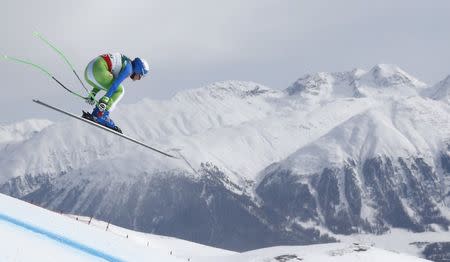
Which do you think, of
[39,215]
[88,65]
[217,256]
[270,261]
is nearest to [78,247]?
[39,215]

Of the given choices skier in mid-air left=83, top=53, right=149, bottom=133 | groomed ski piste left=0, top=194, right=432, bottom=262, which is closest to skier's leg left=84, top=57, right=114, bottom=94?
skier in mid-air left=83, top=53, right=149, bottom=133

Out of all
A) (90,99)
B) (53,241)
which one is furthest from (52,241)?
(90,99)

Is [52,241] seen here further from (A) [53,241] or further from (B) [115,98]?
(B) [115,98]

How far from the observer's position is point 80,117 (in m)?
29.0

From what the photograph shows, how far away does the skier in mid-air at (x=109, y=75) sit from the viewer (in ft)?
95.7

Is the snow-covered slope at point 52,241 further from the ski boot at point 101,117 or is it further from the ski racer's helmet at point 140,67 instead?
the ski racer's helmet at point 140,67

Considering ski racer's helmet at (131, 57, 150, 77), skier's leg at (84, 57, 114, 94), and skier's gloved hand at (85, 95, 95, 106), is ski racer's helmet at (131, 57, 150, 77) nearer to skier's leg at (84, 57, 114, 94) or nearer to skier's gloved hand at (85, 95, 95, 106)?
skier's leg at (84, 57, 114, 94)

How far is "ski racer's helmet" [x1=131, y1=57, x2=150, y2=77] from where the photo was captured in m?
29.0

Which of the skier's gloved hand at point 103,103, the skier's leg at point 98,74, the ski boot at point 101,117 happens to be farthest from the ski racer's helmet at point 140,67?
the ski boot at point 101,117

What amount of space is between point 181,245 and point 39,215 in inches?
6750

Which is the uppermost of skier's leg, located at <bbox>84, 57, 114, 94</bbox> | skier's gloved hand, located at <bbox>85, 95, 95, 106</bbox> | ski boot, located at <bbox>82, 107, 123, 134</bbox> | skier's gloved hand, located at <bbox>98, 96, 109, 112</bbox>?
skier's leg, located at <bbox>84, 57, 114, 94</bbox>

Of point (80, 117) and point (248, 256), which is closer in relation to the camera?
point (80, 117)

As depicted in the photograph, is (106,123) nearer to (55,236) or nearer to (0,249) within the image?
(55,236)

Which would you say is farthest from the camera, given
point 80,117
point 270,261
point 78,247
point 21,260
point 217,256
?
point 217,256
